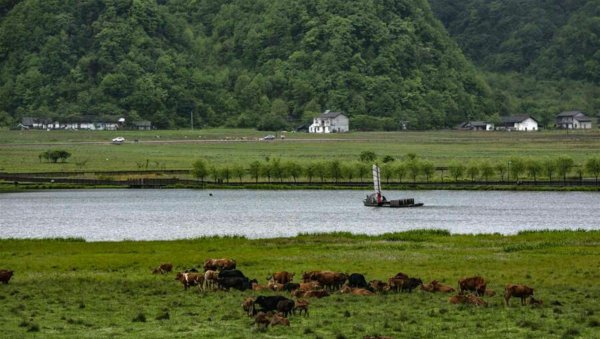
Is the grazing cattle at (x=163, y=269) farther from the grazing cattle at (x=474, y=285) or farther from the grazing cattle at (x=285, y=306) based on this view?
the grazing cattle at (x=474, y=285)

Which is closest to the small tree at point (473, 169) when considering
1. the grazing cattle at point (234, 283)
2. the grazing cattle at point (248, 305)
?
the grazing cattle at point (234, 283)

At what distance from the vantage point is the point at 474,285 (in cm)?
4131

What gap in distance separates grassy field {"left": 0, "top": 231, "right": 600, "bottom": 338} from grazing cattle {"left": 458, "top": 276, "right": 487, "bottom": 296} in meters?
0.59

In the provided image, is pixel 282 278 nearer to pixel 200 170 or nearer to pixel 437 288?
pixel 437 288

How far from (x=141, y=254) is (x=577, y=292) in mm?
24952

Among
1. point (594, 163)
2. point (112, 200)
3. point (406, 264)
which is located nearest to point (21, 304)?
point (406, 264)

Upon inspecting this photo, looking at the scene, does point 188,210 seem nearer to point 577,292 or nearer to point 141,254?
point 141,254

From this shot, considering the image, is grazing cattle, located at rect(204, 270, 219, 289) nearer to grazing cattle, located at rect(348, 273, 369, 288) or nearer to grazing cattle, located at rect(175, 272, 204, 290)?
grazing cattle, located at rect(175, 272, 204, 290)

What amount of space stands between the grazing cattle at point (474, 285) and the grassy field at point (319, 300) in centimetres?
59

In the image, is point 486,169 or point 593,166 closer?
point 593,166

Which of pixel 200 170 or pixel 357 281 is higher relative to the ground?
pixel 200 170

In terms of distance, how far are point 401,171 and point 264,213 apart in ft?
140

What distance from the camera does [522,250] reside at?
5959 cm

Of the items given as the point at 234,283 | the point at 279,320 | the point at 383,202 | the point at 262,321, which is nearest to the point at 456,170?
the point at 383,202
